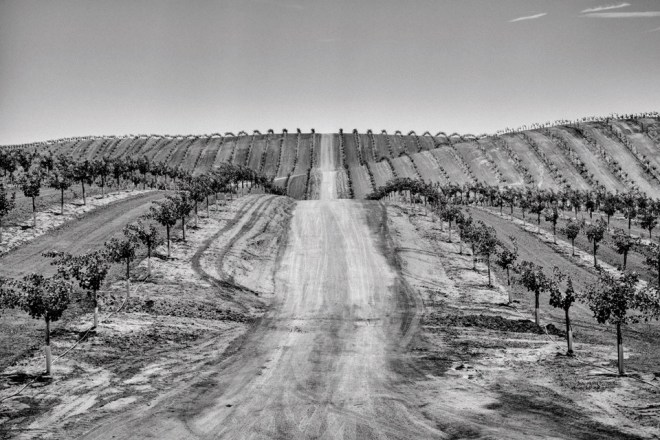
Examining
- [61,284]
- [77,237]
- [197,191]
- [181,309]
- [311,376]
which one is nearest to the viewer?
[61,284]

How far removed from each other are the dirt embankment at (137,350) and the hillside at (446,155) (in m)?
84.4

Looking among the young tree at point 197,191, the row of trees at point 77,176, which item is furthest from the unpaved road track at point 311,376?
the row of trees at point 77,176

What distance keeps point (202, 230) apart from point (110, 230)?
1086 cm

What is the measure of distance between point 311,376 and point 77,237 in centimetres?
3918

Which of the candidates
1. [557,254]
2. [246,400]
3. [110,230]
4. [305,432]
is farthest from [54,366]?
[557,254]

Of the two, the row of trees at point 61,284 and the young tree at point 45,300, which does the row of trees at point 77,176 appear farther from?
the young tree at point 45,300

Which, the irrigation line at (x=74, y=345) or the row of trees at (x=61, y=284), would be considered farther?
the row of trees at (x=61, y=284)

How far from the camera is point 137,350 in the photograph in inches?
1288

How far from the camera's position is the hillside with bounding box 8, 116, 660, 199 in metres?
133

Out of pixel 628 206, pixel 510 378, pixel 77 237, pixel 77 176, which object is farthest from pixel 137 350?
pixel 628 206

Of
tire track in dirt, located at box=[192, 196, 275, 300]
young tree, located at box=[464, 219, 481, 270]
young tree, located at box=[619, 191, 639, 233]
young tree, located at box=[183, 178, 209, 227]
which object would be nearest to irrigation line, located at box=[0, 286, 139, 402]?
tire track in dirt, located at box=[192, 196, 275, 300]

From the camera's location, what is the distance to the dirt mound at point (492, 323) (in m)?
40.2

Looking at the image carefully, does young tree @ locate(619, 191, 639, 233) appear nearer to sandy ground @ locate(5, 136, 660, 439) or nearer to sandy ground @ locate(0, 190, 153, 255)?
sandy ground @ locate(5, 136, 660, 439)

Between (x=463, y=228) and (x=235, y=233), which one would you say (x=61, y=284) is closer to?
(x=235, y=233)
